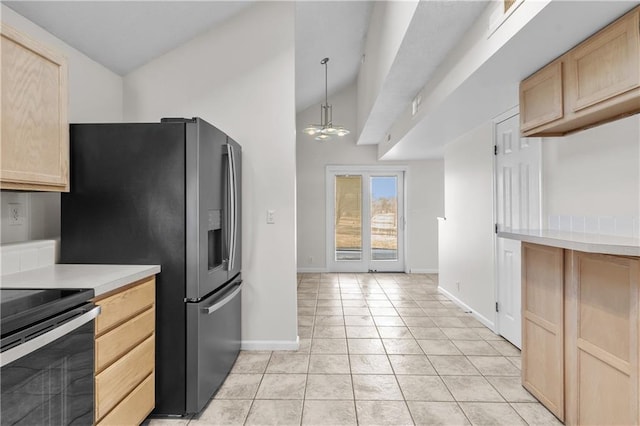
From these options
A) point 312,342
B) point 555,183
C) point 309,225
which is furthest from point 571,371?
point 309,225

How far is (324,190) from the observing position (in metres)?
7.04

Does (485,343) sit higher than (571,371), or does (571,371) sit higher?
(571,371)

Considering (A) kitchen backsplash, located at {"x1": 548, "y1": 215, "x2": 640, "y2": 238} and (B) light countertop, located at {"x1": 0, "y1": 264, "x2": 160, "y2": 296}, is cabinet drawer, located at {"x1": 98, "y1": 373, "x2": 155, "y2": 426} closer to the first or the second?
(B) light countertop, located at {"x1": 0, "y1": 264, "x2": 160, "y2": 296}

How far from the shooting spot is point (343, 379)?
99.7 inches

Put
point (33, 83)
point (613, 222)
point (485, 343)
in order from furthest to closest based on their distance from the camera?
point (485, 343) < point (613, 222) < point (33, 83)

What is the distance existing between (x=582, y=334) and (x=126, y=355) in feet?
7.70

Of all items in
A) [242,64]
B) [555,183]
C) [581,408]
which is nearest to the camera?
[581,408]

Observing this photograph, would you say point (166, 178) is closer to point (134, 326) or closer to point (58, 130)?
point (58, 130)

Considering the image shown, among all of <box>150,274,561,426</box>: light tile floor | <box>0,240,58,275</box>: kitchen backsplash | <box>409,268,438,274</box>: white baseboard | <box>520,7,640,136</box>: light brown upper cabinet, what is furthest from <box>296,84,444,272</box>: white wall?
<box>0,240,58,275</box>: kitchen backsplash

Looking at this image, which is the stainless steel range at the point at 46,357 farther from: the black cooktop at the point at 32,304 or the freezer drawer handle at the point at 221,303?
the freezer drawer handle at the point at 221,303

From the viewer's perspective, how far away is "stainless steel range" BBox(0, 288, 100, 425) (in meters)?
1.08

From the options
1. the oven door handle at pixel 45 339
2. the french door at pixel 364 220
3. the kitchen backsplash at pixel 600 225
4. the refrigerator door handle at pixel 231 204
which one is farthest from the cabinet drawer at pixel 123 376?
the french door at pixel 364 220

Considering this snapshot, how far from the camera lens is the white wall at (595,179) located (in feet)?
6.11

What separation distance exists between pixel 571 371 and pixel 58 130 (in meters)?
3.10
